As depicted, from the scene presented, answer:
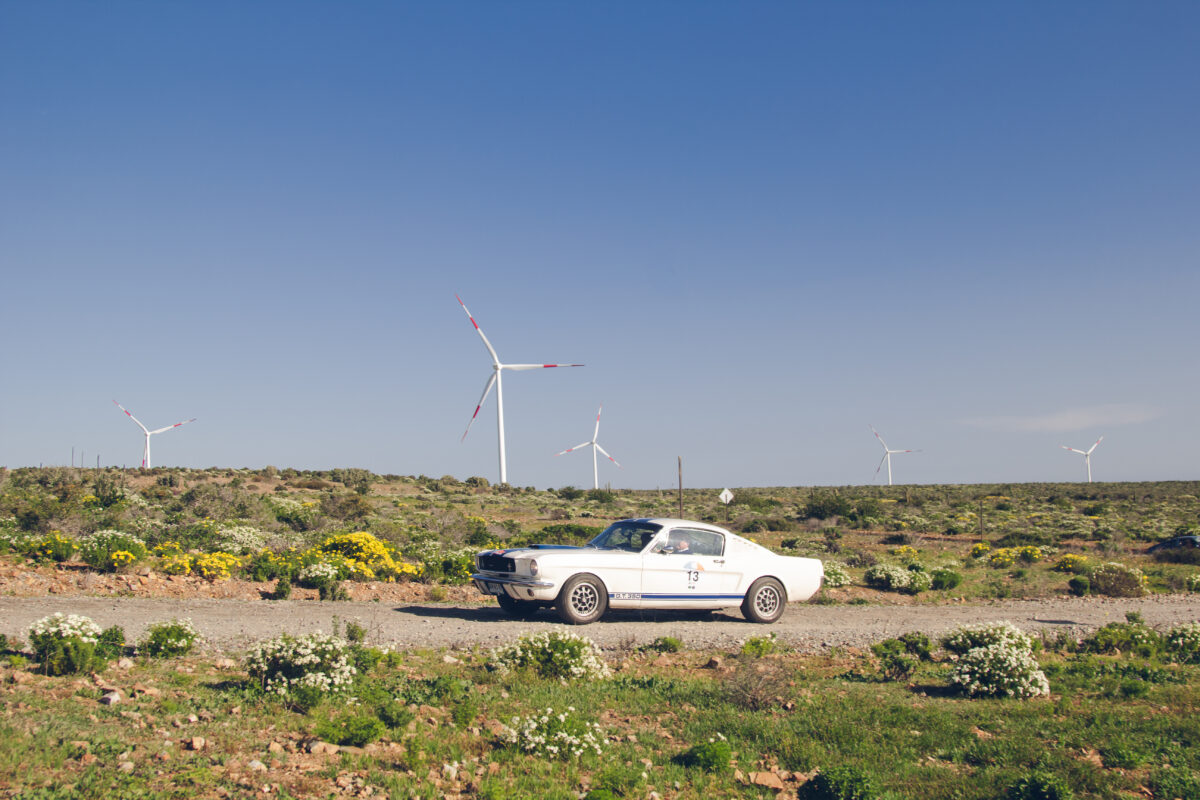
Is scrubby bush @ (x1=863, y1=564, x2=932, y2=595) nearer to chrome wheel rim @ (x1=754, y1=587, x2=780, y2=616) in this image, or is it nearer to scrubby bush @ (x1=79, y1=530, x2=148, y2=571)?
chrome wheel rim @ (x1=754, y1=587, x2=780, y2=616)

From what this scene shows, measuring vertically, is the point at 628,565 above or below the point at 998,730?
above

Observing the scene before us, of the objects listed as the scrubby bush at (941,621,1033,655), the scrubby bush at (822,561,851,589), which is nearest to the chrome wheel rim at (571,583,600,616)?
the scrubby bush at (941,621,1033,655)

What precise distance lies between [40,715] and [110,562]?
12.1 m

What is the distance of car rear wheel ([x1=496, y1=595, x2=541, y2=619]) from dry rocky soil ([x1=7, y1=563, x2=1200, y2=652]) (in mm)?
190

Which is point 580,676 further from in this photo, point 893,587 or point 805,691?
point 893,587

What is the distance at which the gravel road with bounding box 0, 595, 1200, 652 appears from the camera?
457 inches

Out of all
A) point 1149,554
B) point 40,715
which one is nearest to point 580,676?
point 40,715

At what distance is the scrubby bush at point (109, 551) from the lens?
17047 millimetres

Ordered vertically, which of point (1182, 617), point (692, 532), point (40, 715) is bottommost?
point (1182, 617)

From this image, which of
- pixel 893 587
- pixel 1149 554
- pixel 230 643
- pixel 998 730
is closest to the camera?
pixel 998 730

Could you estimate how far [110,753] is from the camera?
5.79 metres

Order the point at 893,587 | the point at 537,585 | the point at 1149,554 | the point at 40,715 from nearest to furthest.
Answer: the point at 40,715 < the point at 537,585 < the point at 893,587 < the point at 1149,554

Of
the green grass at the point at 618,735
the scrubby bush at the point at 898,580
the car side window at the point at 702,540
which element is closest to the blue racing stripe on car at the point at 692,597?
the car side window at the point at 702,540

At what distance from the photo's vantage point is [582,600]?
1275 cm
